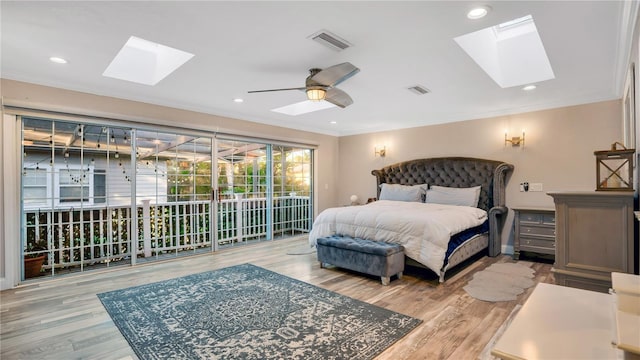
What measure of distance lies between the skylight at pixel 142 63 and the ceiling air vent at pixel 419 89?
288cm

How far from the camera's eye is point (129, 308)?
292 cm

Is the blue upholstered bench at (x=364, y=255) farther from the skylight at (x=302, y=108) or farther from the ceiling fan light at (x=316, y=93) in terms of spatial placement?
the skylight at (x=302, y=108)

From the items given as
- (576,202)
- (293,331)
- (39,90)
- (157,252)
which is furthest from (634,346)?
(157,252)

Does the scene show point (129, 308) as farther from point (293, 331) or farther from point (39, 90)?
point (39, 90)

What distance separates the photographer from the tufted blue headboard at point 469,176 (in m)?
4.95

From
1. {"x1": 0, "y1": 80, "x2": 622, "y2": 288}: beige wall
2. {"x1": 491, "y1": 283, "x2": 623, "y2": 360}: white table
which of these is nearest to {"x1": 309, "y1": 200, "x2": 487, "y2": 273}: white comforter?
{"x1": 0, "y1": 80, "x2": 622, "y2": 288}: beige wall

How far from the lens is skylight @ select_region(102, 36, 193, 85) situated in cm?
350

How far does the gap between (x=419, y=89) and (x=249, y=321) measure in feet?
11.1

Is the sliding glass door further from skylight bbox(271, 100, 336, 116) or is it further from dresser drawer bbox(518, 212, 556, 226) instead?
dresser drawer bbox(518, 212, 556, 226)

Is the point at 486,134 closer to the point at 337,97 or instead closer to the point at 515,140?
the point at 515,140

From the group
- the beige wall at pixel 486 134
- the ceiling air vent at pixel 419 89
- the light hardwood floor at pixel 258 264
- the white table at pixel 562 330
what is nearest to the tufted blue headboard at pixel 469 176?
the beige wall at pixel 486 134

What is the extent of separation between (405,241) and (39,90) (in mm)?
4734

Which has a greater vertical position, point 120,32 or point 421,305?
point 120,32

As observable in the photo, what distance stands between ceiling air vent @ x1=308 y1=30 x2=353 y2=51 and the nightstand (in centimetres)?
370
